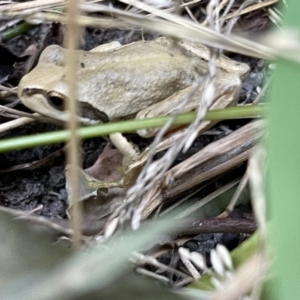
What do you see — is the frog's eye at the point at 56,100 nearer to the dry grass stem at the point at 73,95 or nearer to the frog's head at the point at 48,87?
the frog's head at the point at 48,87

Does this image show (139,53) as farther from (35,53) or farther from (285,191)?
(285,191)

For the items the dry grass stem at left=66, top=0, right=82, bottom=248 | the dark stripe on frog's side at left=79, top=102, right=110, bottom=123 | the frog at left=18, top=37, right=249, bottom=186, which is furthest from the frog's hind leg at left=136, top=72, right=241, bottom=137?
the dry grass stem at left=66, top=0, right=82, bottom=248

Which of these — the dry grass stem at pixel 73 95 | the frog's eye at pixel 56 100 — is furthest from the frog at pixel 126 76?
the dry grass stem at pixel 73 95

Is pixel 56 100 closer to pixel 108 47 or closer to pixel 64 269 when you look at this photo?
pixel 108 47

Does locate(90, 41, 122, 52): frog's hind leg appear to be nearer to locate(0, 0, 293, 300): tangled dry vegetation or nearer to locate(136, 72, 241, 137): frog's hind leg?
locate(0, 0, 293, 300): tangled dry vegetation

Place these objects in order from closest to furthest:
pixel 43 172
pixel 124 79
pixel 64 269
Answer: pixel 64 269, pixel 43 172, pixel 124 79

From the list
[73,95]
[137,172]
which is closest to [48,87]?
[137,172]

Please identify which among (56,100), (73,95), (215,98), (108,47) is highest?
(108,47)
